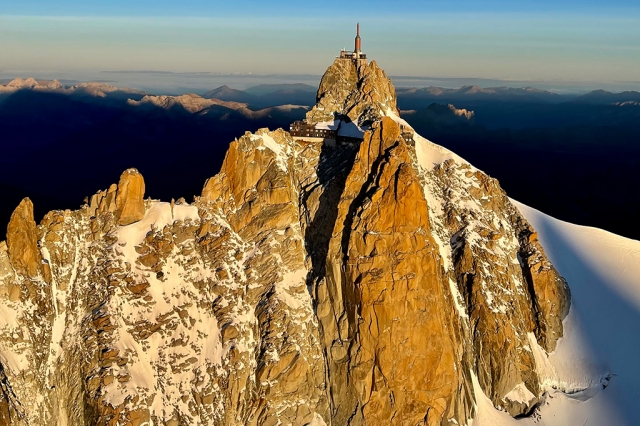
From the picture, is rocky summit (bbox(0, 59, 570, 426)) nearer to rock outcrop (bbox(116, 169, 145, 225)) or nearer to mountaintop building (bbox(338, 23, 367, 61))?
rock outcrop (bbox(116, 169, 145, 225))

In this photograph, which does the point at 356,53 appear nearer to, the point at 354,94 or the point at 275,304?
the point at 354,94

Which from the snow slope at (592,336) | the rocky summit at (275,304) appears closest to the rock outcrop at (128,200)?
the rocky summit at (275,304)

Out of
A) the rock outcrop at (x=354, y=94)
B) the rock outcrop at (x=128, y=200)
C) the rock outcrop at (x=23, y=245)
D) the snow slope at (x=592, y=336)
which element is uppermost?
the rock outcrop at (x=354, y=94)

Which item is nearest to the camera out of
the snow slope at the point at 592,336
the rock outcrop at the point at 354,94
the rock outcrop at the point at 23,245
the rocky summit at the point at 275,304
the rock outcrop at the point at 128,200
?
the rocky summit at the point at 275,304

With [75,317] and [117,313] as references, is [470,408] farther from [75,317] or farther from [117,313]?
[75,317]

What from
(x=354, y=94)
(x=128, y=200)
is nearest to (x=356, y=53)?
(x=354, y=94)

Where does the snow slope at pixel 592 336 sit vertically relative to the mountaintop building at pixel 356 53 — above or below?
below

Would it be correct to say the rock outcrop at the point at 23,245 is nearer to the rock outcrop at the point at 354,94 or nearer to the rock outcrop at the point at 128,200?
the rock outcrop at the point at 128,200

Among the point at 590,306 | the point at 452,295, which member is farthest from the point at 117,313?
the point at 590,306
